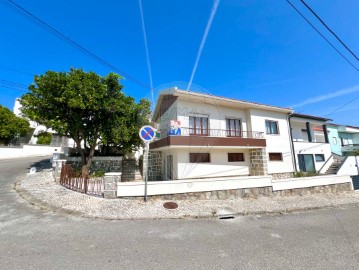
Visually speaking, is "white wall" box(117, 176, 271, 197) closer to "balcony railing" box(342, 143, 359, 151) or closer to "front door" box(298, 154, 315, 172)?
"front door" box(298, 154, 315, 172)

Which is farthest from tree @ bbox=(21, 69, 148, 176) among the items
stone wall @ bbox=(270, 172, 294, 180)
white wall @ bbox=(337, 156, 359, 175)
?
white wall @ bbox=(337, 156, 359, 175)

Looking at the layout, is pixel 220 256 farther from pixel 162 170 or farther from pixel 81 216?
pixel 162 170

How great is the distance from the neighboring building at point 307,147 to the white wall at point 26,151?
31621mm

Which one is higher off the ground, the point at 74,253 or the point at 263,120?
the point at 263,120

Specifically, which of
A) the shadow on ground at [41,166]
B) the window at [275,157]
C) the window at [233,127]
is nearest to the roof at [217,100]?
the window at [233,127]

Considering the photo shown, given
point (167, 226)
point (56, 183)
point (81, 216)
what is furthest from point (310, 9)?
point (56, 183)

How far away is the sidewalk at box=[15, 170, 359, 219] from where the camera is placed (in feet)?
18.9

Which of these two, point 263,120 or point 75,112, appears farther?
point 263,120

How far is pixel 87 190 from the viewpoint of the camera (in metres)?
7.46

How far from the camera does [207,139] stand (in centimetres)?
1170

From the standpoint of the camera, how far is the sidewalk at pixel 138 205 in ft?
18.9

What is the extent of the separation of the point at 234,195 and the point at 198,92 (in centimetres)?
740

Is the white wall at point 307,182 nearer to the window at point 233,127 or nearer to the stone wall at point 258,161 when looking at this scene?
the stone wall at point 258,161

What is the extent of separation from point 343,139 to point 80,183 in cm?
3452
